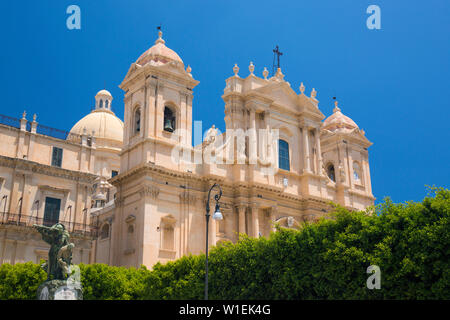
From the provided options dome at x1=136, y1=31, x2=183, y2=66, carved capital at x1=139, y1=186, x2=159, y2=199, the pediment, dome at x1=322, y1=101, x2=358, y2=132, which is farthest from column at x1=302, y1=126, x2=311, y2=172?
carved capital at x1=139, y1=186, x2=159, y2=199

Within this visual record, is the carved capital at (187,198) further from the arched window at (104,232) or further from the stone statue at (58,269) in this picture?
the stone statue at (58,269)

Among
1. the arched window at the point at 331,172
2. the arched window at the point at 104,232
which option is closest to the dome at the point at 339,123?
the arched window at the point at 331,172

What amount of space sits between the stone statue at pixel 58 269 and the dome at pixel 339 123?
107 ft

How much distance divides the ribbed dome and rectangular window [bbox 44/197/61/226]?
22.4 metres

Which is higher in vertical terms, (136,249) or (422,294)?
(136,249)

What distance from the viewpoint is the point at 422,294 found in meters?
18.0

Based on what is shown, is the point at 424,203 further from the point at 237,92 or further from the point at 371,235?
the point at 237,92

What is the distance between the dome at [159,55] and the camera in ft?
117

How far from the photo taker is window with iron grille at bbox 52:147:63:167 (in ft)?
115

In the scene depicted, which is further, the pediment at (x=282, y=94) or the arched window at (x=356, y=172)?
the arched window at (x=356, y=172)

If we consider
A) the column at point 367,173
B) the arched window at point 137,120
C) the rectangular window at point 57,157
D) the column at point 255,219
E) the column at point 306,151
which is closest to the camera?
the column at point 255,219

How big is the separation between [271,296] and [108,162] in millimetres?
34828

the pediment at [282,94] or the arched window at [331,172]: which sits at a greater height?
the pediment at [282,94]
